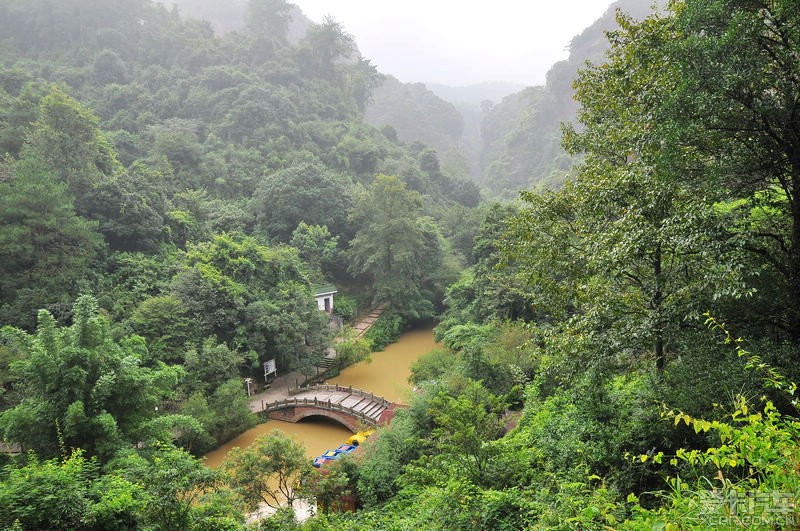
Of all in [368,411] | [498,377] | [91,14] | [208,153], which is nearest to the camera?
[498,377]

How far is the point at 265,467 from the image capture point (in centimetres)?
895

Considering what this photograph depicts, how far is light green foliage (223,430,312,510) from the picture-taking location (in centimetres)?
882

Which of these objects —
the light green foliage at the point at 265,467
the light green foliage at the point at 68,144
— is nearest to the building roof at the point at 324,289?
the light green foliage at the point at 68,144

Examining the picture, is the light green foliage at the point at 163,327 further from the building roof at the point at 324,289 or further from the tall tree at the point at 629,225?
the tall tree at the point at 629,225

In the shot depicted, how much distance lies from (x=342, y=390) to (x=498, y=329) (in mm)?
6788

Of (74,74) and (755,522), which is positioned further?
(74,74)

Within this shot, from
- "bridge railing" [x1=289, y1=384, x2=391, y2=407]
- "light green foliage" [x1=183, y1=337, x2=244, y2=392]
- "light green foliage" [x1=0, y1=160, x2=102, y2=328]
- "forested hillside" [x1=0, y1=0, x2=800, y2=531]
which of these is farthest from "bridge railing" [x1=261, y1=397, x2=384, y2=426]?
"light green foliage" [x1=0, y1=160, x2=102, y2=328]

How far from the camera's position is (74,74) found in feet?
105

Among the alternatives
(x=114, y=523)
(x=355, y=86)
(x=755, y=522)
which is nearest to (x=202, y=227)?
(x=114, y=523)

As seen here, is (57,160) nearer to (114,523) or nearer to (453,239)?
(114,523)

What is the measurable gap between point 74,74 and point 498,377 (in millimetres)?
37648

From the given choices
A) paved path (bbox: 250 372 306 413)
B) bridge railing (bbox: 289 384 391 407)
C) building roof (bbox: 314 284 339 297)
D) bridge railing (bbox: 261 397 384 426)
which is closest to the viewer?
bridge railing (bbox: 261 397 384 426)

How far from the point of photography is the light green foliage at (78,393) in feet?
27.3

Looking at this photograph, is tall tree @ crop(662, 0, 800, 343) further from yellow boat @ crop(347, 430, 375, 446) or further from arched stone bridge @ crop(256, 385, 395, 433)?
arched stone bridge @ crop(256, 385, 395, 433)
